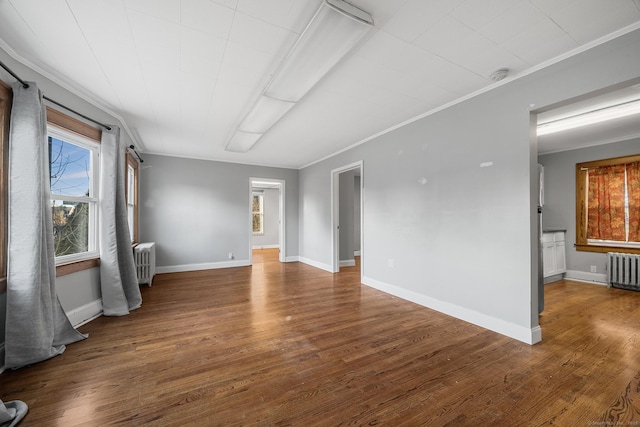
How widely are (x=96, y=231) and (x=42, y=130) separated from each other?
1.40m

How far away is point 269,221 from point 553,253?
7.89 metres

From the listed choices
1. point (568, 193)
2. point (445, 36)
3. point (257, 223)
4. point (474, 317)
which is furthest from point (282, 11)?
point (257, 223)

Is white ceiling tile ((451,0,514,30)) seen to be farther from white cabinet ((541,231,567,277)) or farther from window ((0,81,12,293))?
white cabinet ((541,231,567,277))

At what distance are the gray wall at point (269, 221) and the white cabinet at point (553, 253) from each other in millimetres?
7653

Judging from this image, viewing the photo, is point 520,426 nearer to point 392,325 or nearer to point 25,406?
point 392,325

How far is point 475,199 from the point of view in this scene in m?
2.80

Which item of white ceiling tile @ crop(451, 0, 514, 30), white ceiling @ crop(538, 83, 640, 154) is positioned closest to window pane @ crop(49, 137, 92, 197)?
white ceiling tile @ crop(451, 0, 514, 30)

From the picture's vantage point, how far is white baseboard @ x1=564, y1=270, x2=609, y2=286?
4442 mm

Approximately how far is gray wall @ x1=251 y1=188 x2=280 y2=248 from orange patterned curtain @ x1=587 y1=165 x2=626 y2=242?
324 inches

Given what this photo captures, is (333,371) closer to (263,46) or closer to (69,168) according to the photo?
(263,46)

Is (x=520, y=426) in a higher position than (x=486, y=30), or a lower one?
lower

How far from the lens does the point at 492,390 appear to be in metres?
1.72

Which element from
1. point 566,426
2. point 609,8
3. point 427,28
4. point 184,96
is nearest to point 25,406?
point 184,96

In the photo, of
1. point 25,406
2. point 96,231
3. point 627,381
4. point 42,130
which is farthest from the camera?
point 96,231
